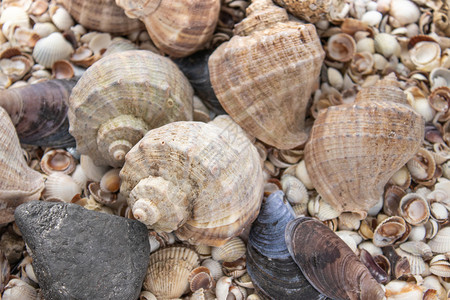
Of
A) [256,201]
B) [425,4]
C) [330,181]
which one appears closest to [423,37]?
[425,4]

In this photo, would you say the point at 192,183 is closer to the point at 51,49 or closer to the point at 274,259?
the point at 274,259

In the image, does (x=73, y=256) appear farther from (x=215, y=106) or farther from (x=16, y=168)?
(x=215, y=106)

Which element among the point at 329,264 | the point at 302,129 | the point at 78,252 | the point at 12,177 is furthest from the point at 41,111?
the point at 329,264

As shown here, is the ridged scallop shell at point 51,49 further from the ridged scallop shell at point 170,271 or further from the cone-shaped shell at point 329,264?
the cone-shaped shell at point 329,264

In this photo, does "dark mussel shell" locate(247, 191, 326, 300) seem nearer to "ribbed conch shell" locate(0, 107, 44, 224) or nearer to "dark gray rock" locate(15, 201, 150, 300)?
"dark gray rock" locate(15, 201, 150, 300)

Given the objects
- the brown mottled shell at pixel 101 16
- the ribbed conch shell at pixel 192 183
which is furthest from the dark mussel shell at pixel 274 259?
the brown mottled shell at pixel 101 16

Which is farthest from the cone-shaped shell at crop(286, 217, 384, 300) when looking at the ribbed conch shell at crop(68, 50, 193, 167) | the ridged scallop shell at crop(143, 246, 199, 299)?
the ribbed conch shell at crop(68, 50, 193, 167)
